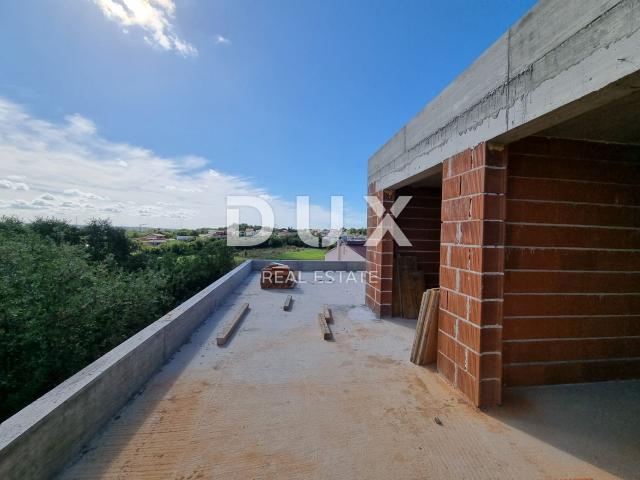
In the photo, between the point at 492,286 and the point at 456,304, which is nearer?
the point at 492,286

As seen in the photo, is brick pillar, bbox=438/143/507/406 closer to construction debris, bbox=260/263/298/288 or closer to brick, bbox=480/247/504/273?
brick, bbox=480/247/504/273

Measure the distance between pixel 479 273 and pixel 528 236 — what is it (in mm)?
672

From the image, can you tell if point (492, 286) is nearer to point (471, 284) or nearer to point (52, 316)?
point (471, 284)

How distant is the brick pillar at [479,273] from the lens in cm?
228

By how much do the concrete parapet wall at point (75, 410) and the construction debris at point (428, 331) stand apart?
2.72 metres

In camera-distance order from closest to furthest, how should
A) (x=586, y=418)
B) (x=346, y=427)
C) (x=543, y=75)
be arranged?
(x=543, y=75), (x=346, y=427), (x=586, y=418)

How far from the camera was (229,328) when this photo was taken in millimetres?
3928

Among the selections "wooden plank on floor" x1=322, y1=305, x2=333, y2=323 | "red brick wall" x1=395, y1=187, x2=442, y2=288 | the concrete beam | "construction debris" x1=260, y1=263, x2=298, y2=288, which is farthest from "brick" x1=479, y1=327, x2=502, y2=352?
"construction debris" x1=260, y1=263, x2=298, y2=288

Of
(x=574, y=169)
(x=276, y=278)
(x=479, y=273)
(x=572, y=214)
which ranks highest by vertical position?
(x=574, y=169)

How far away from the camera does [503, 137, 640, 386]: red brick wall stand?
8.27ft

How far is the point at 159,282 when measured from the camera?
8.52 m

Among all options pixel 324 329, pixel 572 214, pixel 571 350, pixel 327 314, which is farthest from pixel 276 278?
pixel 572 214

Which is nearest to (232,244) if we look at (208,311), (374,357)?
(208,311)

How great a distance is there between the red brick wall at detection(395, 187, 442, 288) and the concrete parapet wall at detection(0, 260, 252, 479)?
388 centimetres
